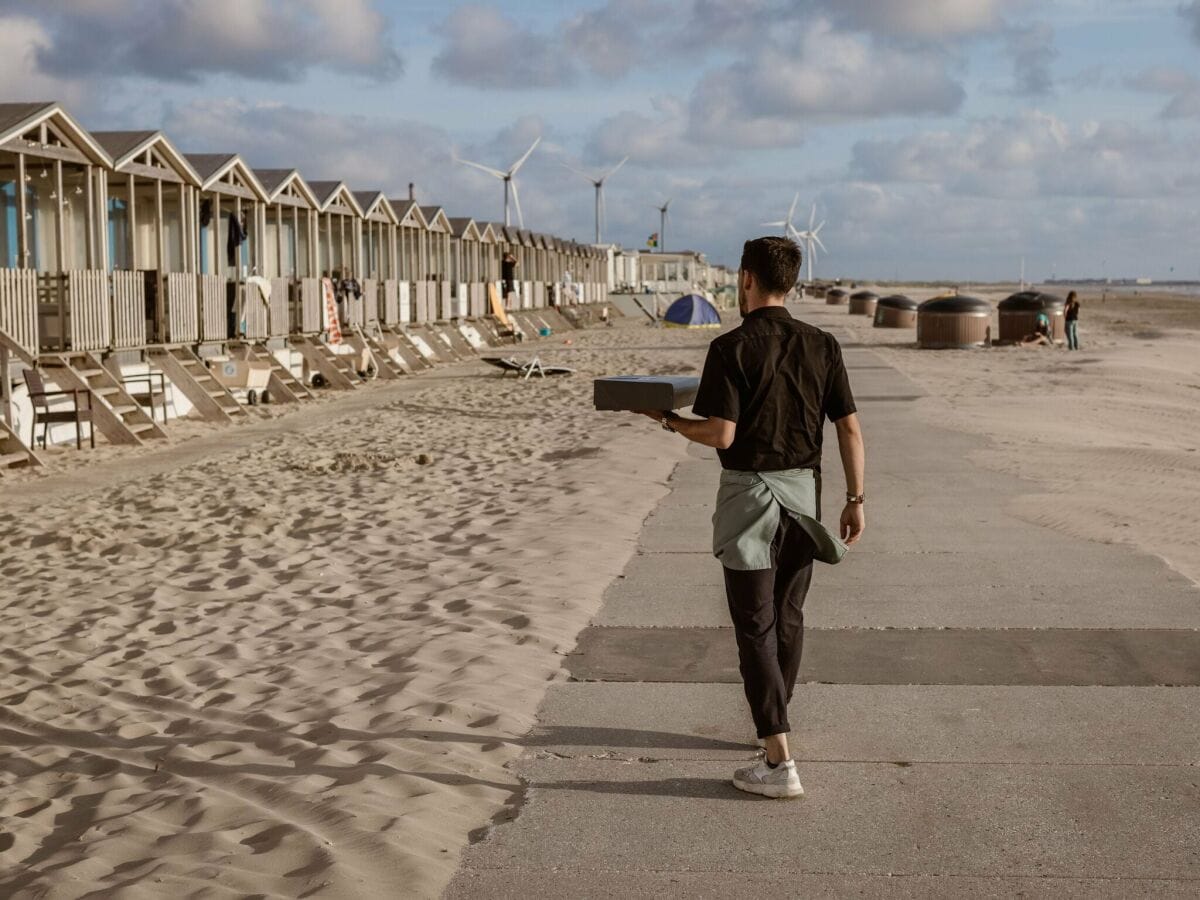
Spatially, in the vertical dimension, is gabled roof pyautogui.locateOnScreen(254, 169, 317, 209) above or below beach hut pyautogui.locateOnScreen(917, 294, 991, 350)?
above

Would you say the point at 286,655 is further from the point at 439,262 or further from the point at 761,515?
the point at 439,262

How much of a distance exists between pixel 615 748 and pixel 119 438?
1375 cm

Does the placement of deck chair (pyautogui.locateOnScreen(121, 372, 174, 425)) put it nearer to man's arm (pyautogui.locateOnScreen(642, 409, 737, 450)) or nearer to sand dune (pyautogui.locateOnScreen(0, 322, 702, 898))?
sand dune (pyautogui.locateOnScreen(0, 322, 702, 898))

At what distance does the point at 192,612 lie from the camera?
817 cm

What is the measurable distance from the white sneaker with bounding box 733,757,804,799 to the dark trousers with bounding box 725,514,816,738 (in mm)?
118

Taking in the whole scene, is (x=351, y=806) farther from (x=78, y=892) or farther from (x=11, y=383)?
(x=11, y=383)

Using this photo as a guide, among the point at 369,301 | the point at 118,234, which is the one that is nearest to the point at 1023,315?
the point at 369,301

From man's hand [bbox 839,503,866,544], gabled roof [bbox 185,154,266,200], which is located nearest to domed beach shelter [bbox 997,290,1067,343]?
gabled roof [bbox 185,154,266,200]

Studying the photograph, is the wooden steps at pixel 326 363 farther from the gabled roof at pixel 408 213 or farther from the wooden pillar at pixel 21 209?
the wooden pillar at pixel 21 209

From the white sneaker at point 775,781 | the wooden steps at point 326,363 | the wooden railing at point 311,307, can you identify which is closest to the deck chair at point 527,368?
the wooden steps at point 326,363

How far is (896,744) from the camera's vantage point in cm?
516

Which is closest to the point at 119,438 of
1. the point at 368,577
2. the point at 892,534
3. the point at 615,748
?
the point at 368,577

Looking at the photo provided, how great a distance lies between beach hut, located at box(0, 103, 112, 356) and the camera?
1650 centimetres

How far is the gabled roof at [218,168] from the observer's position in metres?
22.8
